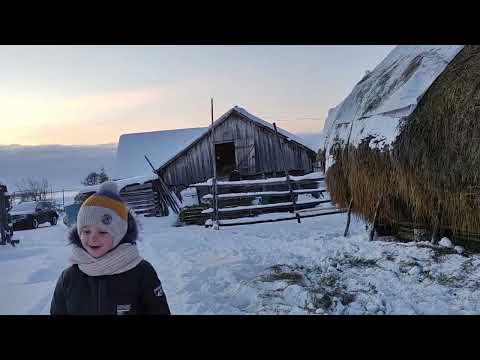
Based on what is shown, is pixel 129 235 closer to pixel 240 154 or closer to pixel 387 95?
pixel 240 154

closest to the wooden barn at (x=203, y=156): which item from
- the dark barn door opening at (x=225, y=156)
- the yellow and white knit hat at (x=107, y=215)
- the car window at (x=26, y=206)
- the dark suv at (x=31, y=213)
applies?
the dark barn door opening at (x=225, y=156)

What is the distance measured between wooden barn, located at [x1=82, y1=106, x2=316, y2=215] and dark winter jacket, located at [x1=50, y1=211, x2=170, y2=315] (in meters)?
0.75

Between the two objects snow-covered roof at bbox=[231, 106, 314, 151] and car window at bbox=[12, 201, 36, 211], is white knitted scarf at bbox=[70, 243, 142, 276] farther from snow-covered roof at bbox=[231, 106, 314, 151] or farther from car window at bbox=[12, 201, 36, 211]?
snow-covered roof at bbox=[231, 106, 314, 151]

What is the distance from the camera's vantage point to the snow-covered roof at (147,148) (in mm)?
2641

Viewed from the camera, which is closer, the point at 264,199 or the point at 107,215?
the point at 107,215

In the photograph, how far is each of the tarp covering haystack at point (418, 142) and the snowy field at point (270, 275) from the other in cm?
43

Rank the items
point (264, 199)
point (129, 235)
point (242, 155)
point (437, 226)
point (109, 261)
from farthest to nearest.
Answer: point (264, 199)
point (242, 155)
point (437, 226)
point (129, 235)
point (109, 261)

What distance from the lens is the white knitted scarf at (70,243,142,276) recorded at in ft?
5.04

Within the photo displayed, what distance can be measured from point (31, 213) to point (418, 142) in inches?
110

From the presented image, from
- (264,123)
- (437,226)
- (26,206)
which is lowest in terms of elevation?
(437,226)

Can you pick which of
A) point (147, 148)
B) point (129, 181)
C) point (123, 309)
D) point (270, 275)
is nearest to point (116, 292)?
point (123, 309)

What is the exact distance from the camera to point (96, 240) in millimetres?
1592
